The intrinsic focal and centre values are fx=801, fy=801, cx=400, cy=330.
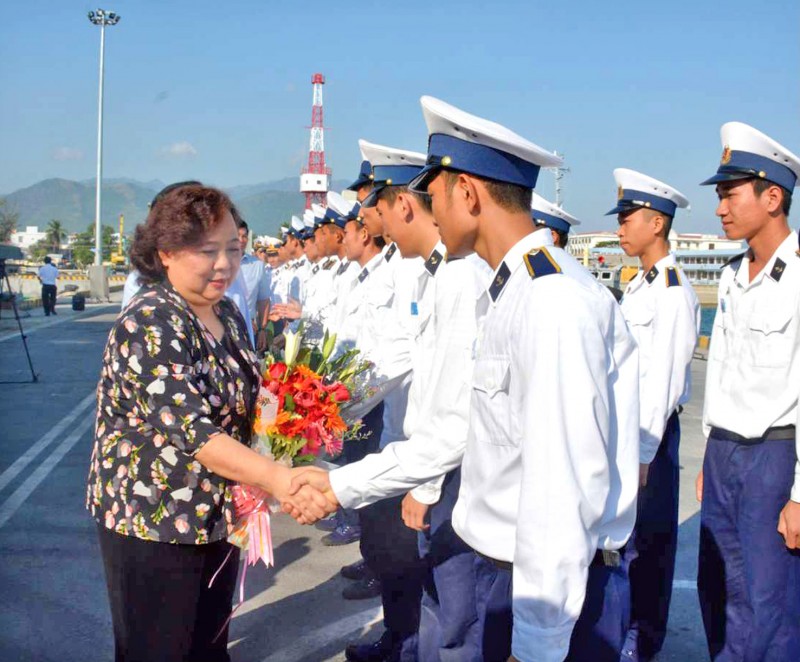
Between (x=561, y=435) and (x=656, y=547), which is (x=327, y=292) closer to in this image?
(x=656, y=547)

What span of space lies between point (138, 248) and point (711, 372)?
96.2 inches

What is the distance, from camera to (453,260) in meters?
2.91

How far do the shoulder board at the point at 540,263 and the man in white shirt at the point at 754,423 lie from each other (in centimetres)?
154

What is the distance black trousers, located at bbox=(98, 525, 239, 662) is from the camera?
2535 millimetres

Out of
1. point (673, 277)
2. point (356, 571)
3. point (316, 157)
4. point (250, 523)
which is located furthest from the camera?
point (316, 157)

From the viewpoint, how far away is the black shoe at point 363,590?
457cm

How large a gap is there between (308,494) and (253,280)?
5968mm

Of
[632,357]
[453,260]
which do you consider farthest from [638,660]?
[632,357]

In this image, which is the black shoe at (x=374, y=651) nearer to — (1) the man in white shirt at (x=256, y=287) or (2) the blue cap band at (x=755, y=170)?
(2) the blue cap band at (x=755, y=170)

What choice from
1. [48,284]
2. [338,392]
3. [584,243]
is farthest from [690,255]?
[338,392]

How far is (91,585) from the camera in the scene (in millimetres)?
4668

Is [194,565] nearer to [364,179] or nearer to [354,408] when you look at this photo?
A: [354,408]

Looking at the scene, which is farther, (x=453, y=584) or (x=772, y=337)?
(x=772, y=337)

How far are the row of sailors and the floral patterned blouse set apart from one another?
42 cm
